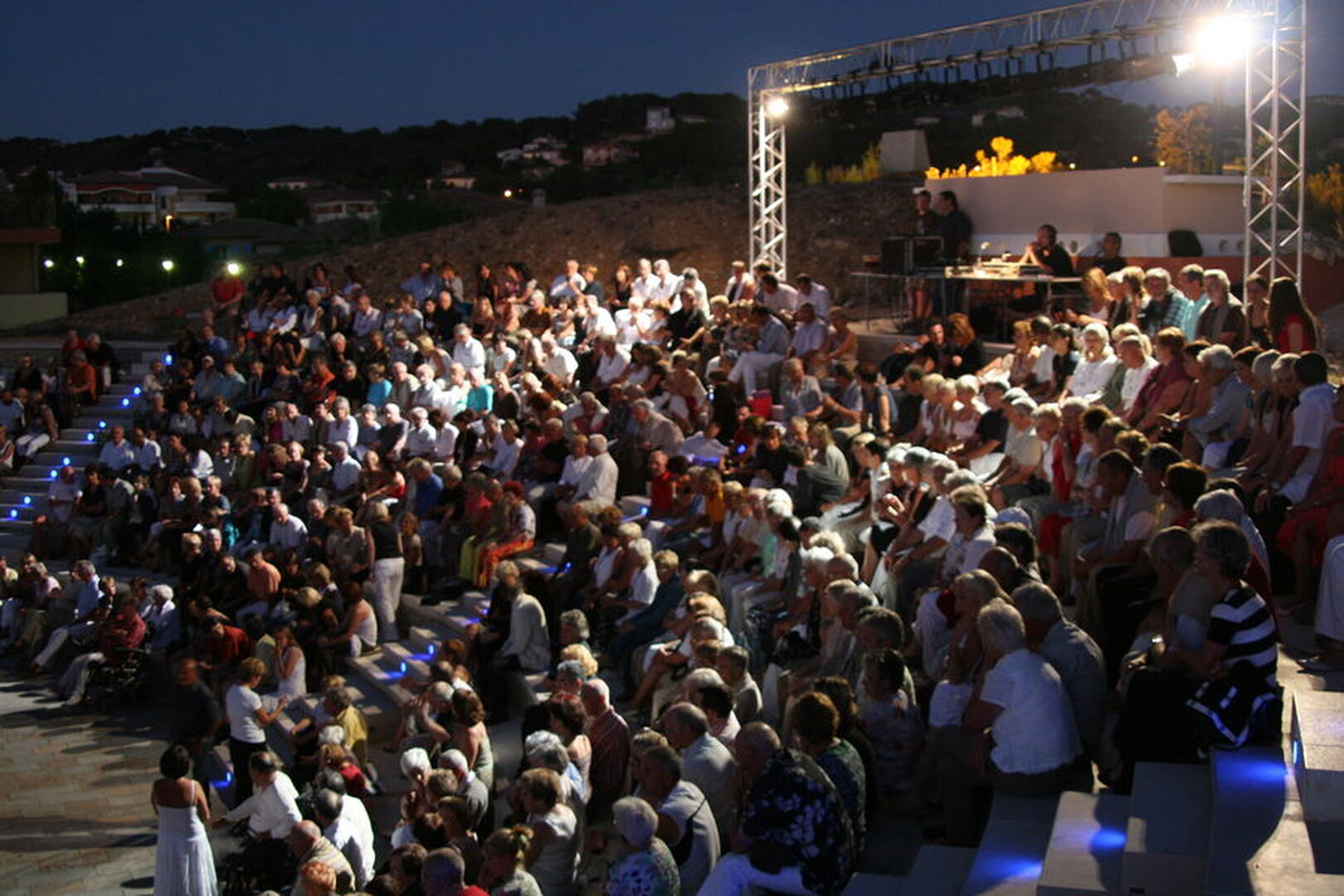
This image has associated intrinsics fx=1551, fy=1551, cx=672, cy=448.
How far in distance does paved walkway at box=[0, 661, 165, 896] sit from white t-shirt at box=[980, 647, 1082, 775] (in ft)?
18.3

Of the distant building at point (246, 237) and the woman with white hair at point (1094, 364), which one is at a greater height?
the distant building at point (246, 237)

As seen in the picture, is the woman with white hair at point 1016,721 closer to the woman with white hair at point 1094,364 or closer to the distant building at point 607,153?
the woman with white hair at point 1094,364

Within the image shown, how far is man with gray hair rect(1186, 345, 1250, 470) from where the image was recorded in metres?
8.24

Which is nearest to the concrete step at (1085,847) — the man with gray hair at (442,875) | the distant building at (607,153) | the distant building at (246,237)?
the man with gray hair at (442,875)

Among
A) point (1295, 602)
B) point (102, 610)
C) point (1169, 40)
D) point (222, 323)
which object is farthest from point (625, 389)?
point (222, 323)

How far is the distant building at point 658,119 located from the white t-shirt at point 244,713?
60264mm

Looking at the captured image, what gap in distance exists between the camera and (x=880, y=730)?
6.38 metres

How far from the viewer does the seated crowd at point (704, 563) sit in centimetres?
578

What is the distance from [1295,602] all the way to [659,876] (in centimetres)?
345

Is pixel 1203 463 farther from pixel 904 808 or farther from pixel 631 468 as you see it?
pixel 631 468

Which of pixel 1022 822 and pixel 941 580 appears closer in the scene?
pixel 1022 822

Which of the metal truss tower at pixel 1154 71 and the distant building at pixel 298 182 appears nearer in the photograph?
the metal truss tower at pixel 1154 71

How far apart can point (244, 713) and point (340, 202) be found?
57.4 m

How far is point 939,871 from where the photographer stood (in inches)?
217
